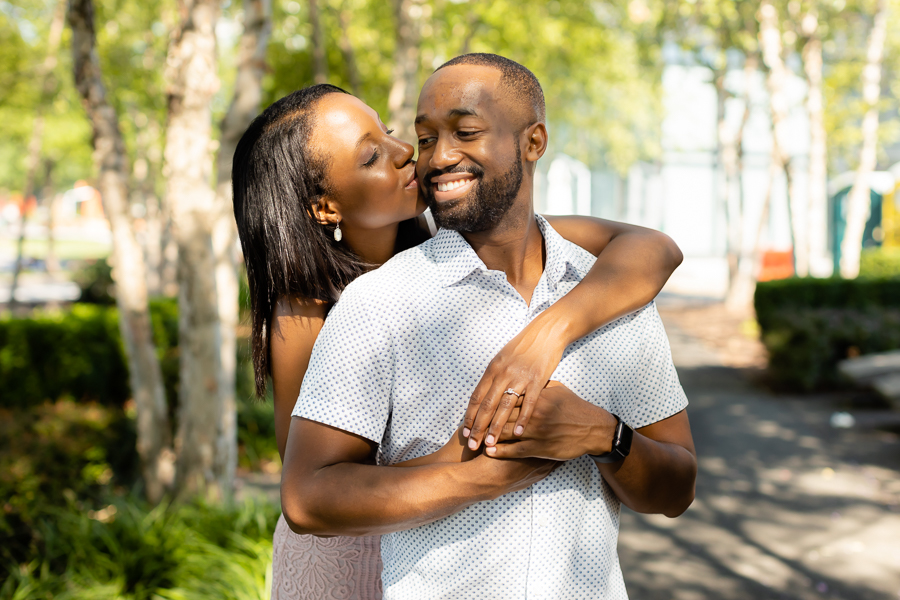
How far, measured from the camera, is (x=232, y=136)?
16.6ft

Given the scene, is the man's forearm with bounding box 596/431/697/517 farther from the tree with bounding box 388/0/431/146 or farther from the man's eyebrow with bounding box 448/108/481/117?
the tree with bounding box 388/0/431/146

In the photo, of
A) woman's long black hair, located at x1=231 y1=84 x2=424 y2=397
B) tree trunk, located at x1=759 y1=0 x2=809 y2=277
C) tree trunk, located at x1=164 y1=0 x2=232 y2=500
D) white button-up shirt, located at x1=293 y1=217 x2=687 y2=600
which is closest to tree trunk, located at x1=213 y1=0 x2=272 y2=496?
tree trunk, located at x1=164 y1=0 x2=232 y2=500

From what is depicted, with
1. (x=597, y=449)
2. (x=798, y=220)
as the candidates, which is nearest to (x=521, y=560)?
(x=597, y=449)

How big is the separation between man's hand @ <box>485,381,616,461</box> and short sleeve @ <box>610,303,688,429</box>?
181 millimetres

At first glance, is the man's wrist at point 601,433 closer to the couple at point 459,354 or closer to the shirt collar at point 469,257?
the couple at point 459,354

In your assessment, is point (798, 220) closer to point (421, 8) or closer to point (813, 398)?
point (813, 398)

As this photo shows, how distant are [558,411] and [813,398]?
9792 millimetres

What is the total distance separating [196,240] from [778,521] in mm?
4879

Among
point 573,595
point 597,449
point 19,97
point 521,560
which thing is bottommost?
point 573,595

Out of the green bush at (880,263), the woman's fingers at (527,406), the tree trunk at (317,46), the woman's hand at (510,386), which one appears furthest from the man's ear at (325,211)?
the green bush at (880,263)

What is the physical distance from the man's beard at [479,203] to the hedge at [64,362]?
7.26 meters

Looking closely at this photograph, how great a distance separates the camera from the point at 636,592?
493 cm

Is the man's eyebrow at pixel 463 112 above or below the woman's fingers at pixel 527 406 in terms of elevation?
above

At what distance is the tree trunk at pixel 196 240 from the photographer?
477 cm
